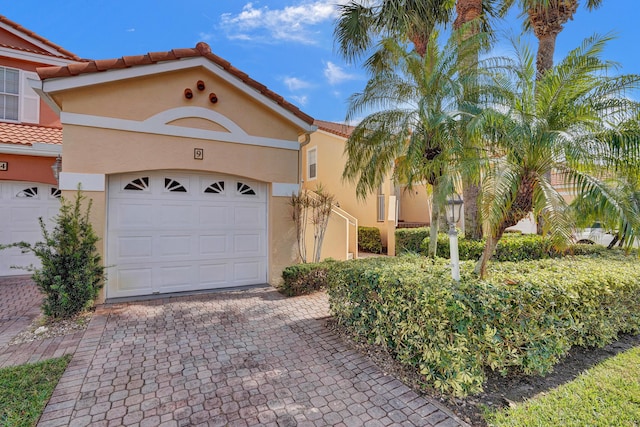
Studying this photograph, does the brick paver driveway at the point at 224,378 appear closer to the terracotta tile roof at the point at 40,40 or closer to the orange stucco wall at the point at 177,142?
the orange stucco wall at the point at 177,142

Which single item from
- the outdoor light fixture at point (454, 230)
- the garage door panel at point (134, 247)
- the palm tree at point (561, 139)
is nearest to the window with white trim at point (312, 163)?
the garage door panel at point (134, 247)

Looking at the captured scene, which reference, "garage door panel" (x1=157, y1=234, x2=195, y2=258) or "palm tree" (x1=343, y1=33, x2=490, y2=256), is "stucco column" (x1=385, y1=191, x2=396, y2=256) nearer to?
"palm tree" (x1=343, y1=33, x2=490, y2=256)

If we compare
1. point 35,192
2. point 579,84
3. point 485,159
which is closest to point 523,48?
point 579,84

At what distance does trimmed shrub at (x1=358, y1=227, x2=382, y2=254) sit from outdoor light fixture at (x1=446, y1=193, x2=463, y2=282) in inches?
371

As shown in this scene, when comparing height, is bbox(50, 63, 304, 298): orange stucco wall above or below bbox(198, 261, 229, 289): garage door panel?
above

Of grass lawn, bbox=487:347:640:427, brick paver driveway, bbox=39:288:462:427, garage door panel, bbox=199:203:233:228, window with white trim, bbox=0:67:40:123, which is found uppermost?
window with white trim, bbox=0:67:40:123

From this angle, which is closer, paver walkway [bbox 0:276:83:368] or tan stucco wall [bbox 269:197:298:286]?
paver walkway [bbox 0:276:83:368]

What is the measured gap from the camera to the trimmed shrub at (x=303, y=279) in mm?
7566

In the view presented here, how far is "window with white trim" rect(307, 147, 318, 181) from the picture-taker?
17547 mm

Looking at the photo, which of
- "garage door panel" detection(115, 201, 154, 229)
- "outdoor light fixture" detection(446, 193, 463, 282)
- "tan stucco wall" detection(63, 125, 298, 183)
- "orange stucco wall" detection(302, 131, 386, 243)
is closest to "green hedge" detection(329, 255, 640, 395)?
"outdoor light fixture" detection(446, 193, 463, 282)

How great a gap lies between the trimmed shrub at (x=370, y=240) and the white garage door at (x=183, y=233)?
724 cm

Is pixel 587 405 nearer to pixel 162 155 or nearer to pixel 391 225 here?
pixel 162 155

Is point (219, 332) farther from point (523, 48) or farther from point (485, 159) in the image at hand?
point (523, 48)

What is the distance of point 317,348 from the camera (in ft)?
15.9
